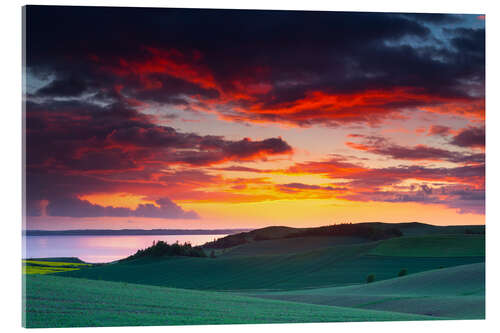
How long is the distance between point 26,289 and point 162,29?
5.57 metres

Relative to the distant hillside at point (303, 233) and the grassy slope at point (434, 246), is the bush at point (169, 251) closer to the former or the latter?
the distant hillside at point (303, 233)

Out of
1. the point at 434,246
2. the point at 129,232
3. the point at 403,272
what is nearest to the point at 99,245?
the point at 129,232

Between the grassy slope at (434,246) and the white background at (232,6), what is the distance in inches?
51.5

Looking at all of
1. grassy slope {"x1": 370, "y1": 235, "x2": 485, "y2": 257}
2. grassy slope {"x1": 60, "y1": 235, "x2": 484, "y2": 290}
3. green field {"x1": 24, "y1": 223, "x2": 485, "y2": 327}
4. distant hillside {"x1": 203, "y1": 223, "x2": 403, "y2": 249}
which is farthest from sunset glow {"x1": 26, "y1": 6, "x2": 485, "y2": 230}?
grassy slope {"x1": 60, "y1": 235, "x2": 484, "y2": 290}

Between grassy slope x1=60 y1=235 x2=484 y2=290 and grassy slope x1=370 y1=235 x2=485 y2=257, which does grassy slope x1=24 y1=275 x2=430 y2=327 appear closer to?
grassy slope x1=60 y1=235 x2=484 y2=290

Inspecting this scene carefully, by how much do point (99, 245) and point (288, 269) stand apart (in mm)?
6591

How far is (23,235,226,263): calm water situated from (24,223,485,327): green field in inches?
11.0

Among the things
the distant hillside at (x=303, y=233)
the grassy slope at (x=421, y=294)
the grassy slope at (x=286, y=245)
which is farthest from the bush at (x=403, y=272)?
the distant hillside at (x=303, y=233)

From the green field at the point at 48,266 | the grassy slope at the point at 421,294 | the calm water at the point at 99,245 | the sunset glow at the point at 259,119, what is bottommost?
the grassy slope at the point at 421,294

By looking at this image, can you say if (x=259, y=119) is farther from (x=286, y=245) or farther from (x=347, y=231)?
(x=347, y=231)

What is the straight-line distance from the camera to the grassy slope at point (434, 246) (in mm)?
15570

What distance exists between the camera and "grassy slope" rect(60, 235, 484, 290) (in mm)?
16859

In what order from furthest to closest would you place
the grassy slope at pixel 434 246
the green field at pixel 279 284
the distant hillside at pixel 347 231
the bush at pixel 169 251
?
the grassy slope at pixel 434 246
the distant hillside at pixel 347 231
the bush at pixel 169 251
the green field at pixel 279 284

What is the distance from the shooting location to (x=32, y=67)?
11883mm
